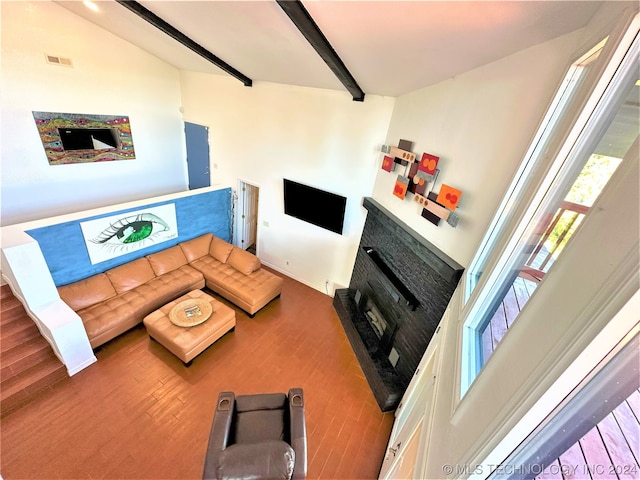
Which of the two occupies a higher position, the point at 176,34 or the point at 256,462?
the point at 176,34

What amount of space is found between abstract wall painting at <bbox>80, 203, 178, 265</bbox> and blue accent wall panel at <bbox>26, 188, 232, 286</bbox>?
0.06 m

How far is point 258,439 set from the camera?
2.30m

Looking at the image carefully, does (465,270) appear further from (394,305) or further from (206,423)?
(206,423)

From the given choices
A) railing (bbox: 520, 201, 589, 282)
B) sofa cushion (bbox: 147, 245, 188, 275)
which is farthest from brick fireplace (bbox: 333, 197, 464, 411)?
sofa cushion (bbox: 147, 245, 188, 275)

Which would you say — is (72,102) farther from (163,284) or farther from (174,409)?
(174,409)

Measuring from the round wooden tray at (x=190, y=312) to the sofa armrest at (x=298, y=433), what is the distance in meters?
1.85

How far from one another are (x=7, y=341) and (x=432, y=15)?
5.23 meters

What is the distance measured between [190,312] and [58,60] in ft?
14.6

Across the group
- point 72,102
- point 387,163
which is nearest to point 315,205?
point 387,163

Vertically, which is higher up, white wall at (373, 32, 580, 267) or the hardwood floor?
white wall at (373, 32, 580, 267)

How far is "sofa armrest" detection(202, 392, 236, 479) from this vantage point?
191 centimetres

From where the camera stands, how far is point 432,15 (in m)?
1.63

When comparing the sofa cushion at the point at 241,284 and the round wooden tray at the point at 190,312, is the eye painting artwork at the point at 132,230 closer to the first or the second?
the sofa cushion at the point at 241,284

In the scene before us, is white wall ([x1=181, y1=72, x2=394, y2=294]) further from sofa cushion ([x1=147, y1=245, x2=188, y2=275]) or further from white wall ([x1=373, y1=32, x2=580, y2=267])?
sofa cushion ([x1=147, y1=245, x2=188, y2=275])
